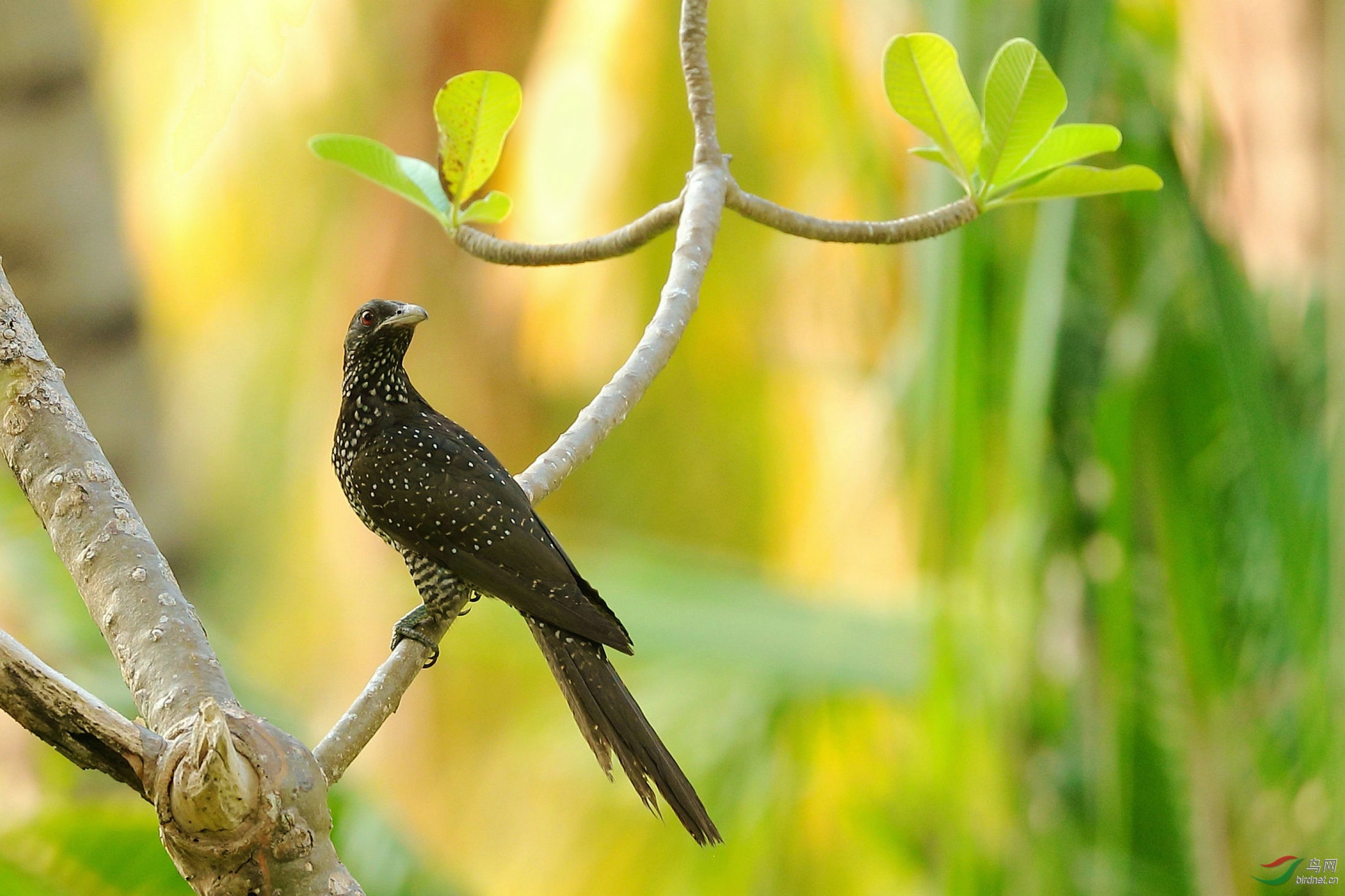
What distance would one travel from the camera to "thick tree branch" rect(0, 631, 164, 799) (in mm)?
1101

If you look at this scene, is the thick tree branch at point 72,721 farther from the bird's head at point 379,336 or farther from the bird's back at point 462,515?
the bird's head at point 379,336

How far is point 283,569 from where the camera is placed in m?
10.1

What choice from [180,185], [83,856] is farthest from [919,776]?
[180,185]

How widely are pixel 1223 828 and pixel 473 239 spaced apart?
3.53 m

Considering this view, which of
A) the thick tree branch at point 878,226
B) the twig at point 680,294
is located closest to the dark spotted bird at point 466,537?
the twig at point 680,294

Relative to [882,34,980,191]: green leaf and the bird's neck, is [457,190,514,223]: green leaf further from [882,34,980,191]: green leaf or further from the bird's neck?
[882,34,980,191]: green leaf

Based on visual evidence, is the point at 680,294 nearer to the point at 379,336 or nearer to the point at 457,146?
the point at 457,146

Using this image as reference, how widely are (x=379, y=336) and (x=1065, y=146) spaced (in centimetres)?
124

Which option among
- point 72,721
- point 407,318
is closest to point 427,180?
point 407,318

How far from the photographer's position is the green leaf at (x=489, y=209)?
1890mm

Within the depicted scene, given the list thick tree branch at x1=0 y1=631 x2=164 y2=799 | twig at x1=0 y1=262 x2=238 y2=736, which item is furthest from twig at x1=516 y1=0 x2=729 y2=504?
thick tree branch at x1=0 y1=631 x2=164 y2=799

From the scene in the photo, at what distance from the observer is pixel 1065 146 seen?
170 centimetres

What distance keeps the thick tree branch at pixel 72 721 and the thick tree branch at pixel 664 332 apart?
26 cm

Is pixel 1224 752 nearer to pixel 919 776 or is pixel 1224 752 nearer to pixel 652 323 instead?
pixel 919 776
